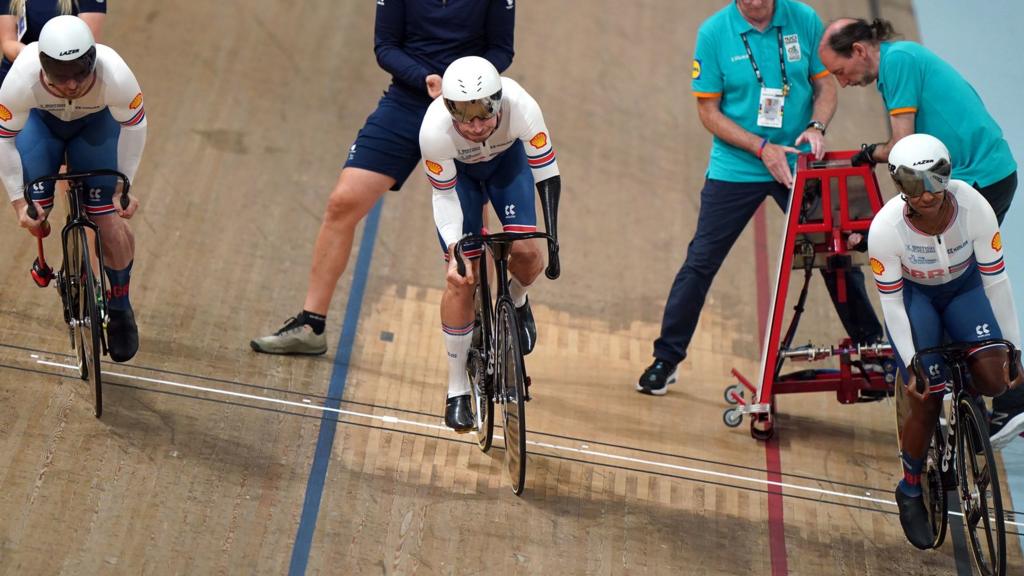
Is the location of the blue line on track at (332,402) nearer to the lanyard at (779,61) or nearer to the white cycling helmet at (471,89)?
the white cycling helmet at (471,89)

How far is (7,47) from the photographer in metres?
4.00

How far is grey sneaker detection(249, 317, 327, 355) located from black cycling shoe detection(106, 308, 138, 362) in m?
0.50

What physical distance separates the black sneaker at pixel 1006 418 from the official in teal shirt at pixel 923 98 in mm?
703

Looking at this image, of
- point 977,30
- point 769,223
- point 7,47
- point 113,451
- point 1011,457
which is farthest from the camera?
point 977,30

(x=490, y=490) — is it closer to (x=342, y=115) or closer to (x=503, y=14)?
(x=503, y=14)

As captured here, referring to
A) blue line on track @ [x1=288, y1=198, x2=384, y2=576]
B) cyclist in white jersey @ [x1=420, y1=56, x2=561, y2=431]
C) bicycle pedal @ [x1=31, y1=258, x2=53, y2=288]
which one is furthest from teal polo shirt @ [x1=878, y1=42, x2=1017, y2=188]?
bicycle pedal @ [x1=31, y1=258, x2=53, y2=288]

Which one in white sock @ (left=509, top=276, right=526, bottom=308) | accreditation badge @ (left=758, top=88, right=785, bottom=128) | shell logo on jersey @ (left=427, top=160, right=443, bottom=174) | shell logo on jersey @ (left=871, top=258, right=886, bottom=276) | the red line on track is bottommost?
the red line on track

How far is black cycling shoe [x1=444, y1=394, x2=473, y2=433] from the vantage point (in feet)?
12.6

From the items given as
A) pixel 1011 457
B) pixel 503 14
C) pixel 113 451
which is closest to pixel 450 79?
pixel 503 14

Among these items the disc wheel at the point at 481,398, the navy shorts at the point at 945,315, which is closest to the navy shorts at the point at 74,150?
the disc wheel at the point at 481,398

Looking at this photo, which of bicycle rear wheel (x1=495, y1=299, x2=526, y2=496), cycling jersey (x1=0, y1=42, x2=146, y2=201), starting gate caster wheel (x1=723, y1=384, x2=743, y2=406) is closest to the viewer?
bicycle rear wheel (x1=495, y1=299, x2=526, y2=496)

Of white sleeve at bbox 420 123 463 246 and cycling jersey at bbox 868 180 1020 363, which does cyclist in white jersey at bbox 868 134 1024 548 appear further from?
white sleeve at bbox 420 123 463 246

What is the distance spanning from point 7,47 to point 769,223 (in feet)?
11.1

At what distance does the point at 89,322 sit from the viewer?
12.3ft
